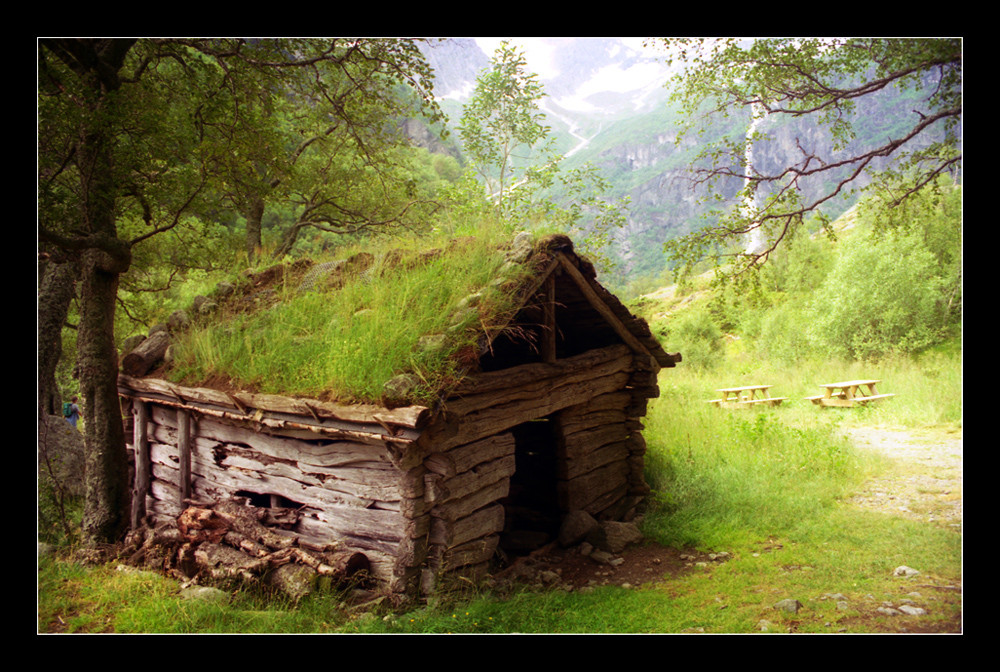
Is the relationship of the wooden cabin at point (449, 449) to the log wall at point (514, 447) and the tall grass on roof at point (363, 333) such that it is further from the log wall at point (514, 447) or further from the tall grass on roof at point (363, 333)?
the tall grass on roof at point (363, 333)

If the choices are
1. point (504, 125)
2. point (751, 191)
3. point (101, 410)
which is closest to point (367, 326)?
point (101, 410)

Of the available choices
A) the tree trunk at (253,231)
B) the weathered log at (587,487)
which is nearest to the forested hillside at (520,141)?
the tree trunk at (253,231)

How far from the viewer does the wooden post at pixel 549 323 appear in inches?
243

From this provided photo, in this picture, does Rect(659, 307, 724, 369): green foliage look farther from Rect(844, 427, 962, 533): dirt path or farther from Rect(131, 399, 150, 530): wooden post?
Rect(131, 399, 150, 530): wooden post

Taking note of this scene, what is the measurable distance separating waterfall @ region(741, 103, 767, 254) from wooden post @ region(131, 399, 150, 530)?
7844 millimetres

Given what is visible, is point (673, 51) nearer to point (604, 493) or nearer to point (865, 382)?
point (604, 493)

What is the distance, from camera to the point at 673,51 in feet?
17.8

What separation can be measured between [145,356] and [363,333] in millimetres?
3519

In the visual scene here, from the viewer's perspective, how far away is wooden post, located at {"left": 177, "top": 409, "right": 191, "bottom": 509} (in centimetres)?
648

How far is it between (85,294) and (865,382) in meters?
12.2

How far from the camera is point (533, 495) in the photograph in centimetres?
804

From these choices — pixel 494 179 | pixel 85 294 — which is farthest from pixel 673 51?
pixel 85 294

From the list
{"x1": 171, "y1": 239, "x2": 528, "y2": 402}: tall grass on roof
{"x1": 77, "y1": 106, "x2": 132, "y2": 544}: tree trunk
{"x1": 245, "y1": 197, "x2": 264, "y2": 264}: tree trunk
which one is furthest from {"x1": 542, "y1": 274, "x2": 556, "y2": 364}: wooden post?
{"x1": 245, "y1": 197, "x2": 264, "y2": 264}: tree trunk

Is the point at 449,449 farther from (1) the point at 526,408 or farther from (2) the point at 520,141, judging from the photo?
(2) the point at 520,141
